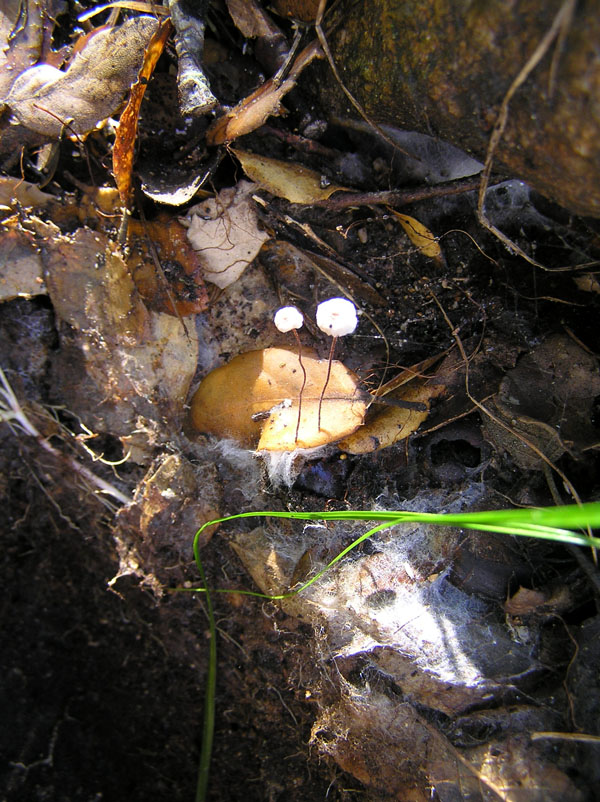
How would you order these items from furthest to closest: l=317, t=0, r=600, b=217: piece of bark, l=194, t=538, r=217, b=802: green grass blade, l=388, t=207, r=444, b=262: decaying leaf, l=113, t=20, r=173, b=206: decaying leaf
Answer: l=194, t=538, r=217, b=802: green grass blade < l=388, t=207, r=444, b=262: decaying leaf < l=113, t=20, r=173, b=206: decaying leaf < l=317, t=0, r=600, b=217: piece of bark

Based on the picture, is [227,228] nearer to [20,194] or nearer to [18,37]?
[20,194]

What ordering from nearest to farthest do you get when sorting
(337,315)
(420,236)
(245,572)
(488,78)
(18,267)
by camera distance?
1. (488,78)
2. (337,315)
3. (420,236)
4. (18,267)
5. (245,572)

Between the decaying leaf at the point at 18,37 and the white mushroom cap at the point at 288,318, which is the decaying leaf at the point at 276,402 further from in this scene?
the decaying leaf at the point at 18,37

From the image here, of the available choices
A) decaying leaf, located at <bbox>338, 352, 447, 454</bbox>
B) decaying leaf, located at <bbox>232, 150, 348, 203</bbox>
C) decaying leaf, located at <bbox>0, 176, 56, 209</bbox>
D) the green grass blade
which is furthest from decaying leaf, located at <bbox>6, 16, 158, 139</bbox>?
the green grass blade

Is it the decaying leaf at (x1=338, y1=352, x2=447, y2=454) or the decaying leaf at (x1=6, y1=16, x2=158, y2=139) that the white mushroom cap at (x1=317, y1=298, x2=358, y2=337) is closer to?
the decaying leaf at (x1=338, y1=352, x2=447, y2=454)

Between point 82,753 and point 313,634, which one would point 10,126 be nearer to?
point 313,634

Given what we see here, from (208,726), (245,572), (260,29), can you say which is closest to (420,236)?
(260,29)
